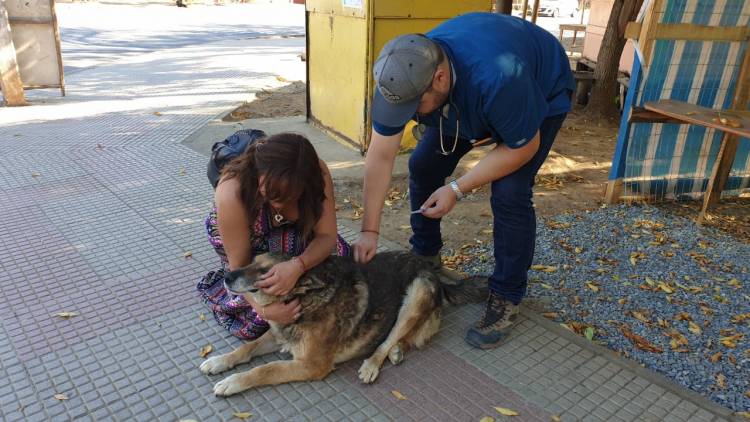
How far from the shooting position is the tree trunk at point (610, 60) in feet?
27.5

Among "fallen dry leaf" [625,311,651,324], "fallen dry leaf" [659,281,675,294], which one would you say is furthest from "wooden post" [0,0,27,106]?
"fallen dry leaf" [659,281,675,294]

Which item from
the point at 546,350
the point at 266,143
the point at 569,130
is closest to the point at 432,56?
the point at 266,143

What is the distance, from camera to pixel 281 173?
8.10 feet

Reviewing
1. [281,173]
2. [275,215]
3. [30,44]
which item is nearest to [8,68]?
[30,44]

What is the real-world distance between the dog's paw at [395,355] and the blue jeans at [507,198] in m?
0.74

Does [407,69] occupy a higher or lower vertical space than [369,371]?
higher

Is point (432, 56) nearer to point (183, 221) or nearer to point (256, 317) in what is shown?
point (256, 317)

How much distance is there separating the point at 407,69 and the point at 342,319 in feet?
4.51

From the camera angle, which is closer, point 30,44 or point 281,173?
point 281,173

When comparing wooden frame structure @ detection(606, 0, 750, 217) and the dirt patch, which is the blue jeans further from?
the dirt patch

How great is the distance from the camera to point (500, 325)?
3357 mm

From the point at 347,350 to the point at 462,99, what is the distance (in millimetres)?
1500

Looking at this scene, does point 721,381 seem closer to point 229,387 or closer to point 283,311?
point 283,311

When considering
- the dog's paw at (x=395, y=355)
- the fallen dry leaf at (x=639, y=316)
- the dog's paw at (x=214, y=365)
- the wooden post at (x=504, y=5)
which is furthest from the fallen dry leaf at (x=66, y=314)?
the wooden post at (x=504, y=5)
